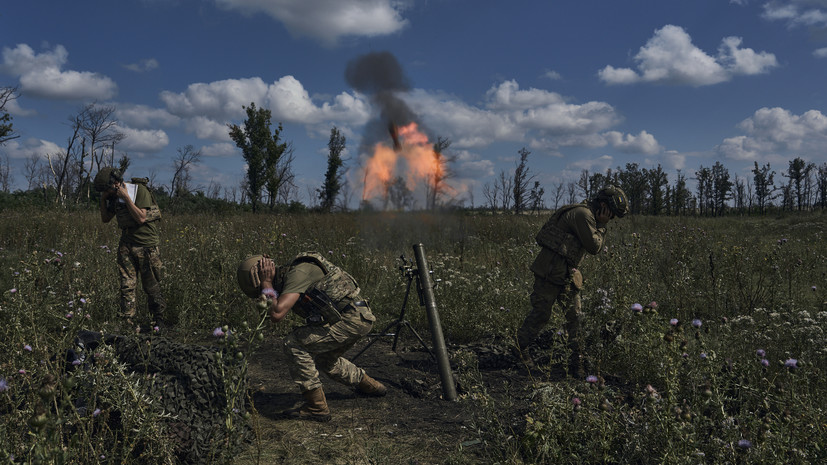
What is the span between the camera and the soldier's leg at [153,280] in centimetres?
600

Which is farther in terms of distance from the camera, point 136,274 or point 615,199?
point 136,274

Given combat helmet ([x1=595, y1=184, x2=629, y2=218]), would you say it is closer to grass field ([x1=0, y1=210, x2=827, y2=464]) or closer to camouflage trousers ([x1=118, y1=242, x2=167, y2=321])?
grass field ([x1=0, y1=210, x2=827, y2=464])

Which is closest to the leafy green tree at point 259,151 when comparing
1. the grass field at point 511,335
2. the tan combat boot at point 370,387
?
the grass field at point 511,335

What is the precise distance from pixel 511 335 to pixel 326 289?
2.77 metres

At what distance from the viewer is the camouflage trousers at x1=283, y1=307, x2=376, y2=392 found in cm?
373

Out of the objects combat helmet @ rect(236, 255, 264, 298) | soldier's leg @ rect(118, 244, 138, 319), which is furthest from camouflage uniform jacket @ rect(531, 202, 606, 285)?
soldier's leg @ rect(118, 244, 138, 319)

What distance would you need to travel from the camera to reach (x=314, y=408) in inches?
149

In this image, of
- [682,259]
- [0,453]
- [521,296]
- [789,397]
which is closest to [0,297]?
[0,453]

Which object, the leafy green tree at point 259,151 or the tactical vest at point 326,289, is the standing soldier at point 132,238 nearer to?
the tactical vest at point 326,289

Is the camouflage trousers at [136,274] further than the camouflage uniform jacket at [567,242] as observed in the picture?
Yes

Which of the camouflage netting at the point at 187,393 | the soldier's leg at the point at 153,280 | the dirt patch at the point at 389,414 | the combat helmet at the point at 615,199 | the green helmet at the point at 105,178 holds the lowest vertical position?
the dirt patch at the point at 389,414

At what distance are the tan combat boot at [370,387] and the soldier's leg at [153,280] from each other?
11.2 ft

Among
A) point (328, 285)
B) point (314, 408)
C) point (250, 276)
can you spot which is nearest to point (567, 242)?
point (328, 285)

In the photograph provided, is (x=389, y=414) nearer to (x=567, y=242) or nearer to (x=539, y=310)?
(x=539, y=310)
